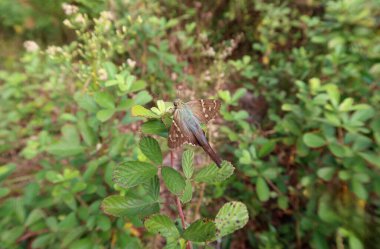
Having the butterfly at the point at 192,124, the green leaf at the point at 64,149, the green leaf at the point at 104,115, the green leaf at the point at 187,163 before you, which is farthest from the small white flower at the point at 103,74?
the green leaf at the point at 187,163

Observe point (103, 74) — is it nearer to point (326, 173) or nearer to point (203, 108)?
point (203, 108)

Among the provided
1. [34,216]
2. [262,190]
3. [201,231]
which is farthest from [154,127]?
[34,216]

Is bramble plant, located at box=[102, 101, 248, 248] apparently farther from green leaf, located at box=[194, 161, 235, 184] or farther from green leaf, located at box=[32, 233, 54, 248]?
green leaf, located at box=[32, 233, 54, 248]

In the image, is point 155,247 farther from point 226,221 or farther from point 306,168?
point 306,168

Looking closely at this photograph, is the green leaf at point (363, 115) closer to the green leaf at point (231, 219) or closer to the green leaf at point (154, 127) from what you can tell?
the green leaf at point (231, 219)

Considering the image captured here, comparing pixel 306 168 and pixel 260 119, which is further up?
pixel 260 119

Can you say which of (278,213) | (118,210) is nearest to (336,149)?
(278,213)
